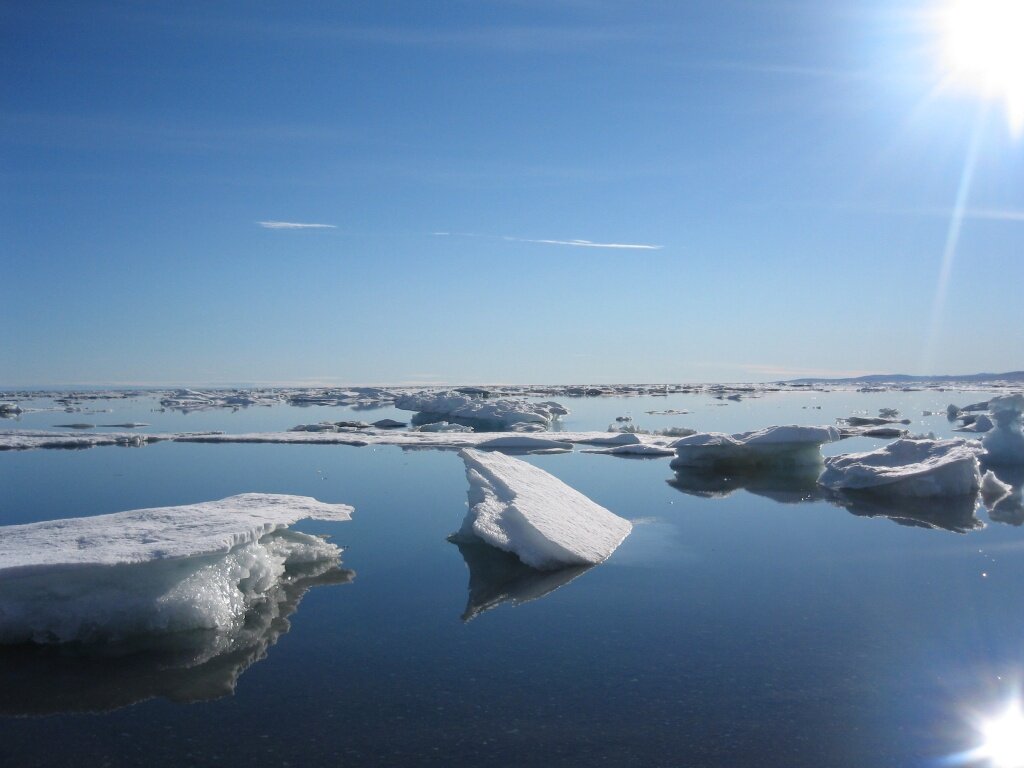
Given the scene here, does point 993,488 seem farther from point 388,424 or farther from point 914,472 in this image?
point 388,424

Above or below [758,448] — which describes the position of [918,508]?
below

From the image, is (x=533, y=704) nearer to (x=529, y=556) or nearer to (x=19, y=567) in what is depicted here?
(x=529, y=556)

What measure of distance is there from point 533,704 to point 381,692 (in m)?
0.75

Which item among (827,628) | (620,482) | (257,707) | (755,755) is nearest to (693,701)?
(755,755)

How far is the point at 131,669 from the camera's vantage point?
4.09 meters

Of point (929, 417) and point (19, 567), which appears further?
point (929, 417)

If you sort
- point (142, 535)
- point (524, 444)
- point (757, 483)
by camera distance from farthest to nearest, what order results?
point (524, 444) < point (757, 483) < point (142, 535)

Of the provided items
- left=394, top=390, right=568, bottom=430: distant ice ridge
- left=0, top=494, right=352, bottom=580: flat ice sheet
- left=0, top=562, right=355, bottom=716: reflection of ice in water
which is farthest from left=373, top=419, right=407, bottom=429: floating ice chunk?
left=0, top=562, right=355, bottom=716: reflection of ice in water

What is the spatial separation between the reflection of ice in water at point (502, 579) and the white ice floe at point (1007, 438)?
1052 cm

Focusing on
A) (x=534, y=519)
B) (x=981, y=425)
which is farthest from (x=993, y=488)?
(x=981, y=425)

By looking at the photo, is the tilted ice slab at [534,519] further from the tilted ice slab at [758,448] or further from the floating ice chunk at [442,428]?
the floating ice chunk at [442,428]

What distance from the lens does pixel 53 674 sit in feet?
13.1

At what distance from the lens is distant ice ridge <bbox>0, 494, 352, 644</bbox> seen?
4.33 meters

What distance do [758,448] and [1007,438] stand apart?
486cm
